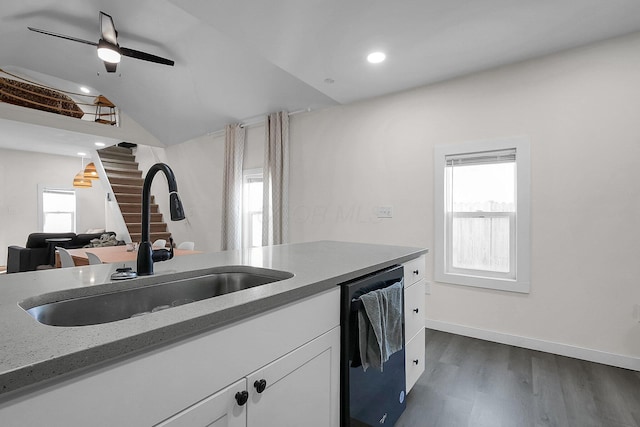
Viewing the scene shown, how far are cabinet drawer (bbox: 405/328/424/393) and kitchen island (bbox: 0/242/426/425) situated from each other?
2.63 feet

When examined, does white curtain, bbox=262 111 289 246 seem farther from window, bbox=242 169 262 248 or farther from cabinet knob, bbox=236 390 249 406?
cabinet knob, bbox=236 390 249 406

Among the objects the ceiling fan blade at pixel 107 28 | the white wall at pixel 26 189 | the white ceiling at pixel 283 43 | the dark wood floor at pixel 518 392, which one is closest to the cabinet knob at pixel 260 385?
the dark wood floor at pixel 518 392

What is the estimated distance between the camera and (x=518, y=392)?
6.60ft

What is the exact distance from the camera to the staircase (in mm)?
6168

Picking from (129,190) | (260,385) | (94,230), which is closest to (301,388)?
(260,385)

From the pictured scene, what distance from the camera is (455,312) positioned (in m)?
3.09

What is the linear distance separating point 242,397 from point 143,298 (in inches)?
23.2

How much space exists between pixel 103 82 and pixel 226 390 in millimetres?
6240

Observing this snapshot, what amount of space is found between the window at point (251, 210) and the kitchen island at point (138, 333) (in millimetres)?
3717

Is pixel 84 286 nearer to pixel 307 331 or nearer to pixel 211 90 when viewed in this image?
pixel 307 331

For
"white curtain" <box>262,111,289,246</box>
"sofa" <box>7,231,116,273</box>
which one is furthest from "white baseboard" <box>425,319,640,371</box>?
"sofa" <box>7,231,116,273</box>

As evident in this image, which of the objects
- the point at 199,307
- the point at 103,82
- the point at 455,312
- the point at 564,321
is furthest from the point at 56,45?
the point at 564,321

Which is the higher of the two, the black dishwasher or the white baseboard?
the black dishwasher

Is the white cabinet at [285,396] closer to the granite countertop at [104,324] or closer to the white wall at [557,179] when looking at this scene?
the granite countertop at [104,324]
